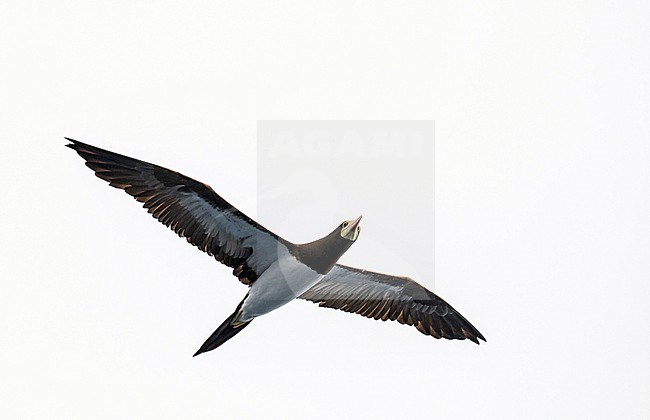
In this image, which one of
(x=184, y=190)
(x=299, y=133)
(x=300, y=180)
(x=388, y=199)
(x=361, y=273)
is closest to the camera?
(x=184, y=190)

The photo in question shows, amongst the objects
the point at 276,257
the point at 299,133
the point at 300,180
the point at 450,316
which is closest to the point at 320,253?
the point at 276,257

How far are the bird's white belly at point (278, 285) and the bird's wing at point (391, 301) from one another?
5.79 ft

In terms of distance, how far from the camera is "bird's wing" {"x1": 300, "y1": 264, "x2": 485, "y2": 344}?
20812 mm

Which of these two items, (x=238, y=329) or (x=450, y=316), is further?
(x=450, y=316)

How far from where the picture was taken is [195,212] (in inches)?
723

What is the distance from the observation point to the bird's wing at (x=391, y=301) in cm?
2081

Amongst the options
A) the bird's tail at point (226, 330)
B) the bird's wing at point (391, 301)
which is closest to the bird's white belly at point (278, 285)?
the bird's tail at point (226, 330)

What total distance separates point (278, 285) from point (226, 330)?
1.36m

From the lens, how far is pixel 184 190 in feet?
59.0

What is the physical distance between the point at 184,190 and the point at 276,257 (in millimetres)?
2370

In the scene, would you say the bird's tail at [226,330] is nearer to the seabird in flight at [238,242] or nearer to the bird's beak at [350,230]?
the seabird in flight at [238,242]

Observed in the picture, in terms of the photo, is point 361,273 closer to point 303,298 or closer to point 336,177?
point 303,298

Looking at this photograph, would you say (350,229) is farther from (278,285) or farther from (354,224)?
(278,285)

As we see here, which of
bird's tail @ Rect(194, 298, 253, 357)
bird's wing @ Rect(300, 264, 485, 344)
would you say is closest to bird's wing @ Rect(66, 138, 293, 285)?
bird's tail @ Rect(194, 298, 253, 357)
